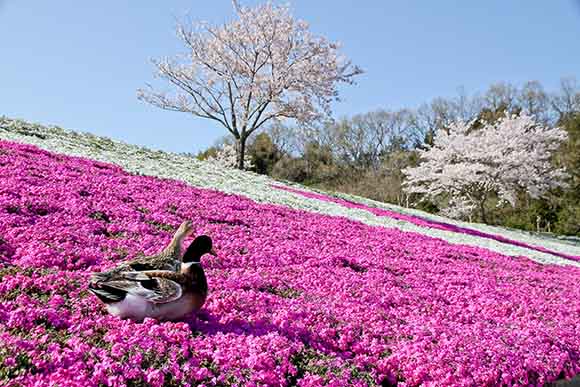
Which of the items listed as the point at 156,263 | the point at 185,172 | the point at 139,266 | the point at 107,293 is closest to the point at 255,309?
the point at 156,263

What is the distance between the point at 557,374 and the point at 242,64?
34.8 meters

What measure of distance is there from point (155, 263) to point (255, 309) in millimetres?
1487

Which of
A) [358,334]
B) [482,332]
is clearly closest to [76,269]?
[358,334]

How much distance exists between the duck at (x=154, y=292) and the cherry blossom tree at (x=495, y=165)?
3719 centimetres

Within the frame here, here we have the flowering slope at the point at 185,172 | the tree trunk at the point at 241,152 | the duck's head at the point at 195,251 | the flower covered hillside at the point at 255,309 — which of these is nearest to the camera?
the flower covered hillside at the point at 255,309

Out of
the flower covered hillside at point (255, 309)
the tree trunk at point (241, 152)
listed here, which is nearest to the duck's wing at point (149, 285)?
the flower covered hillside at point (255, 309)

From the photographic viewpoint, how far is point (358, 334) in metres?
5.59

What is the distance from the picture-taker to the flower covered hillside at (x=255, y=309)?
4.07 meters

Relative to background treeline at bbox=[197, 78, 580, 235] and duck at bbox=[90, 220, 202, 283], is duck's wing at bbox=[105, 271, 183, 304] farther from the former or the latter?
background treeline at bbox=[197, 78, 580, 235]

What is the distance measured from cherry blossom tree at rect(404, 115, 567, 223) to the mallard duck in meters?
37.0

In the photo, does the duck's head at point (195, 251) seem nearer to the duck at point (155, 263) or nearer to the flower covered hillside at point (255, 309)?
the duck at point (155, 263)

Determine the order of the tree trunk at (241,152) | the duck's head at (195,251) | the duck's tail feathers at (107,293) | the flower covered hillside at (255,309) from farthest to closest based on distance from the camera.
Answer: the tree trunk at (241,152) → the duck's head at (195,251) → the duck's tail feathers at (107,293) → the flower covered hillside at (255,309)

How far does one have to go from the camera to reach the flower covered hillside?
4.07 m

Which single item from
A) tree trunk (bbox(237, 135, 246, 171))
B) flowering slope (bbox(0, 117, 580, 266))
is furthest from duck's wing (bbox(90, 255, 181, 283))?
tree trunk (bbox(237, 135, 246, 171))
